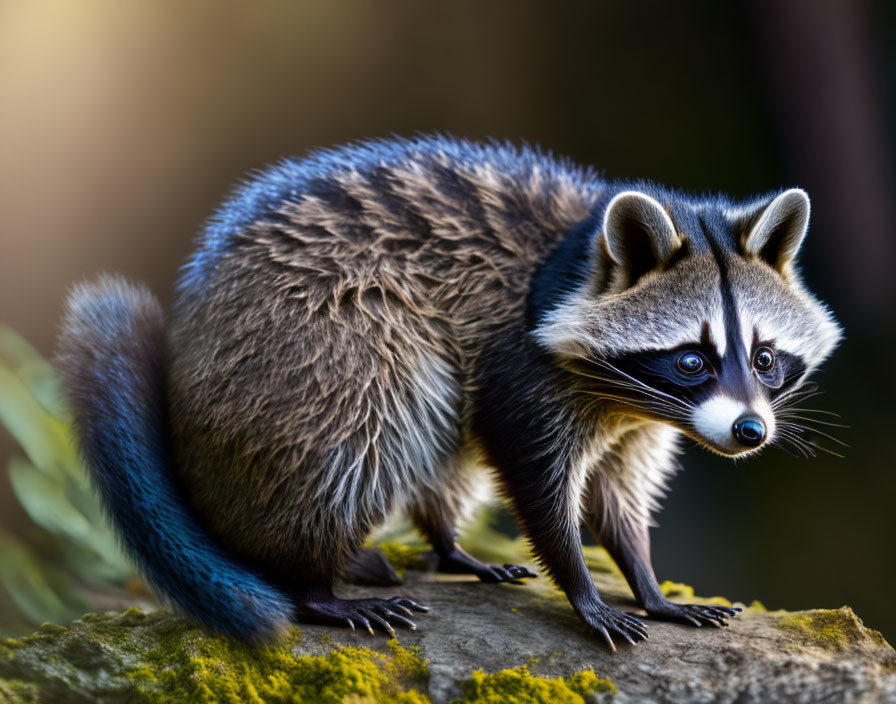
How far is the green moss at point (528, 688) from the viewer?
8.25 ft

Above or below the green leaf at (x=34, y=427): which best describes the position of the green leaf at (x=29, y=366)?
above

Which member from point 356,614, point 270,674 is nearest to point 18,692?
point 270,674

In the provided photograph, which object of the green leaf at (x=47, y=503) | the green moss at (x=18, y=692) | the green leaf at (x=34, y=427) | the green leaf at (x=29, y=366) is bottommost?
the green moss at (x=18, y=692)

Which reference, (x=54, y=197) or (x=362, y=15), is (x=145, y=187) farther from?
(x=362, y=15)

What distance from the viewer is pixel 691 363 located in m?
2.64

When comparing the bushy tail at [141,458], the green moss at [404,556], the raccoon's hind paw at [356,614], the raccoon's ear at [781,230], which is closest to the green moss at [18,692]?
the bushy tail at [141,458]

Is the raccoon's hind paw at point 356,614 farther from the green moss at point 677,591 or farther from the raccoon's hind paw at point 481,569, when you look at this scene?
the green moss at point 677,591

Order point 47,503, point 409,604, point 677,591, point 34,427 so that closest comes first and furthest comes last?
1. point 409,604
2. point 677,591
3. point 47,503
4. point 34,427

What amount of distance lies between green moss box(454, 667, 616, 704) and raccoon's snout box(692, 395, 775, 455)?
0.79 metres

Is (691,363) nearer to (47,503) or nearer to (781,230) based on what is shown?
(781,230)

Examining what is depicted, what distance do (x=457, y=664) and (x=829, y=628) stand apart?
4.01 ft

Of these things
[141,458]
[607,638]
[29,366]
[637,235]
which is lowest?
[607,638]

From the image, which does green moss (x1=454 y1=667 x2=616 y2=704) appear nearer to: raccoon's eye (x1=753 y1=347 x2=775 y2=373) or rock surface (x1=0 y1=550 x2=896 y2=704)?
rock surface (x1=0 y1=550 x2=896 y2=704)

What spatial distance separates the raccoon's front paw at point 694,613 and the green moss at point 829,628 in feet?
0.58
